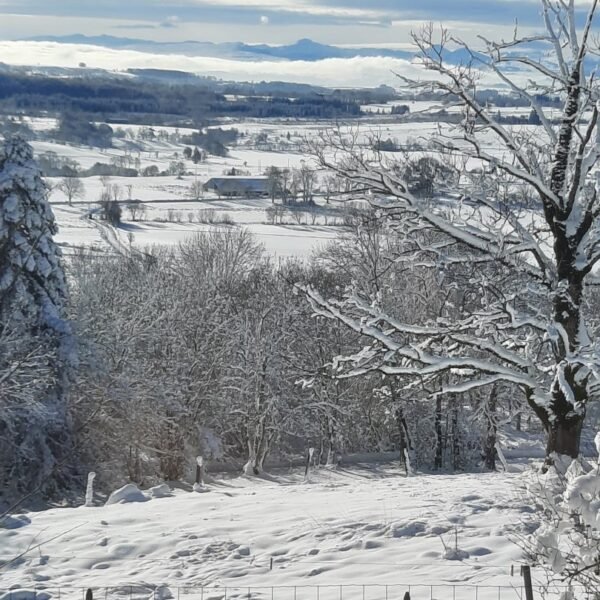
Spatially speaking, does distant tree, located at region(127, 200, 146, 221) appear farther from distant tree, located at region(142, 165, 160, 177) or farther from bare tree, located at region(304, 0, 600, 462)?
bare tree, located at region(304, 0, 600, 462)

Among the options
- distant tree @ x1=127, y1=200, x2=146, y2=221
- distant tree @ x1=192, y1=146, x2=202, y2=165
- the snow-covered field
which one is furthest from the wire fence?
distant tree @ x1=192, y1=146, x2=202, y2=165

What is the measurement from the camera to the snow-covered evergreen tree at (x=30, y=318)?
23094mm

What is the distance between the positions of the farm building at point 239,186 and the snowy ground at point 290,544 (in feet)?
359

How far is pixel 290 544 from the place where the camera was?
31.4ft

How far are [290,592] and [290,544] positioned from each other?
1.25 m

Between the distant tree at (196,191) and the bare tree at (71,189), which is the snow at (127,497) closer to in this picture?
the bare tree at (71,189)

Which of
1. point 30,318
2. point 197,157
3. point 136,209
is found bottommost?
point 136,209

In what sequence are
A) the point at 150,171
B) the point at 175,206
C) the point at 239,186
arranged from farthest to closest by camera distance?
the point at 150,171 → the point at 239,186 → the point at 175,206

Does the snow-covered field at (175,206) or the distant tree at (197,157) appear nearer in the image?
the snow-covered field at (175,206)

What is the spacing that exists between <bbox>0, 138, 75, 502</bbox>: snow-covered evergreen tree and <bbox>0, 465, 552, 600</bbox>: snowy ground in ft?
40.4

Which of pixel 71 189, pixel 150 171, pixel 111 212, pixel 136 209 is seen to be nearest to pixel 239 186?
pixel 136 209

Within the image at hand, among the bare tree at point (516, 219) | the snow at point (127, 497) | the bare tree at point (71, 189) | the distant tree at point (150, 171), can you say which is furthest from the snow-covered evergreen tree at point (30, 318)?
the distant tree at point (150, 171)

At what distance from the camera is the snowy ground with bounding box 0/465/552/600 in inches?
337

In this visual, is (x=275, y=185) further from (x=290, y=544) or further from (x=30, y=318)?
(x=290, y=544)
